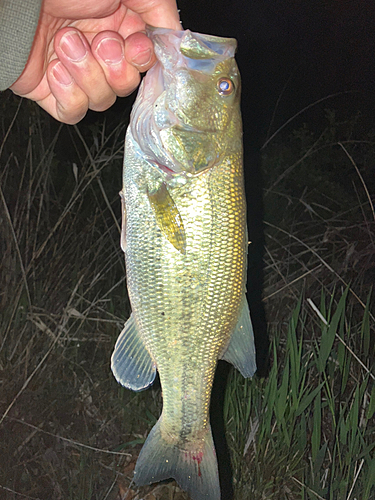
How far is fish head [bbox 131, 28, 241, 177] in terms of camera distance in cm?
103

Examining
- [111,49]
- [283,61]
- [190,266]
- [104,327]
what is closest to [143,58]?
[111,49]

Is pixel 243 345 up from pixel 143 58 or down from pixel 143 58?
down

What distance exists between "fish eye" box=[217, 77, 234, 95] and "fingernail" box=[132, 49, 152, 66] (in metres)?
0.20

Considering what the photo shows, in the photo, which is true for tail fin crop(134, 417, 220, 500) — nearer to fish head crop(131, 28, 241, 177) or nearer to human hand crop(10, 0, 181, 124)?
fish head crop(131, 28, 241, 177)

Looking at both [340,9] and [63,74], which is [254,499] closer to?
[63,74]

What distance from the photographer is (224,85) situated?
106cm

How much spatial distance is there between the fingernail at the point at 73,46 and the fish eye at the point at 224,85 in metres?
0.40

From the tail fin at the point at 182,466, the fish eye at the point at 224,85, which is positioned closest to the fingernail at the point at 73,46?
the fish eye at the point at 224,85

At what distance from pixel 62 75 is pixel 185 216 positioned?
622 millimetres

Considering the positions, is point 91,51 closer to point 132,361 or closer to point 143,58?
point 143,58

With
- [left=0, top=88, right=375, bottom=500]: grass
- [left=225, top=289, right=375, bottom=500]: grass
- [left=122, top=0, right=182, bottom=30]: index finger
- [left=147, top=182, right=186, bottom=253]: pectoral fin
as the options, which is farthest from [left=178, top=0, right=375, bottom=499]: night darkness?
[left=147, top=182, right=186, bottom=253]: pectoral fin

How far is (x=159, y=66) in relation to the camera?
1.05 metres

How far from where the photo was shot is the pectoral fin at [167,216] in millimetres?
998

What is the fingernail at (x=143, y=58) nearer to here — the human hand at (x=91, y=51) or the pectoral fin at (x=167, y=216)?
the human hand at (x=91, y=51)
